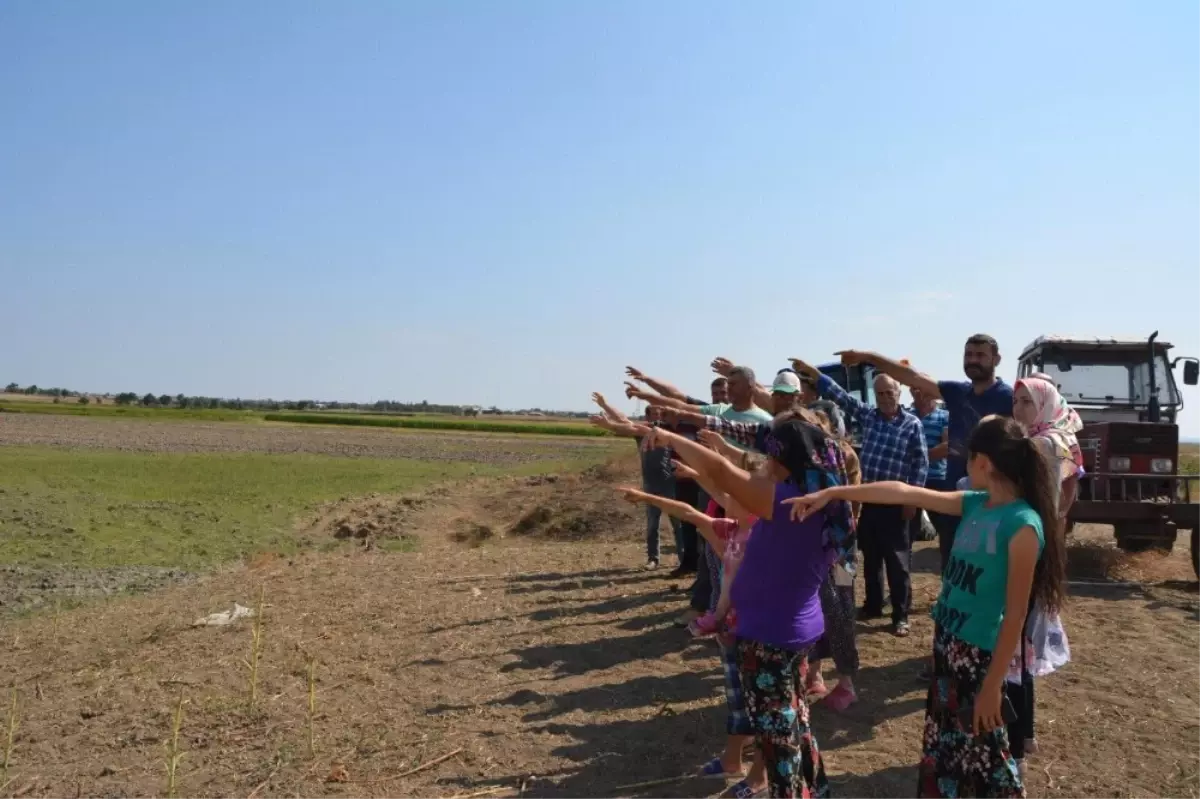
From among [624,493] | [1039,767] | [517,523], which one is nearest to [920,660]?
[1039,767]

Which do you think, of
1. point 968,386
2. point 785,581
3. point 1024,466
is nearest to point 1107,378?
point 968,386

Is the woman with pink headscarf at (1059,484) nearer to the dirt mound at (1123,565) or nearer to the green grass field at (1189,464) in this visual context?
the dirt mound at (1123,565)

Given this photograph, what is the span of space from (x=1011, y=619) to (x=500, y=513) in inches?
688

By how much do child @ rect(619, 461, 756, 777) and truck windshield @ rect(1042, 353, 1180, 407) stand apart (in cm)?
876

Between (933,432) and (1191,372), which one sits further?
(1191,372)

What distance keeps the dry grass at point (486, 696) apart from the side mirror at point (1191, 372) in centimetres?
326

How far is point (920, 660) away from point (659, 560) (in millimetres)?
4665

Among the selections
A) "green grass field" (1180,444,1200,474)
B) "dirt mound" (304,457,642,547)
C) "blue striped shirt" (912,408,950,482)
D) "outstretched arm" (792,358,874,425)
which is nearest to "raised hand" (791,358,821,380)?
"outstretched arm" (792,358,874,425)

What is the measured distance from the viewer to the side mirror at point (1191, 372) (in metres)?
11.1

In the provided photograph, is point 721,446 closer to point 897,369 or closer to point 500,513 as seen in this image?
point 897,369

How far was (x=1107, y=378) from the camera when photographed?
38.1ft

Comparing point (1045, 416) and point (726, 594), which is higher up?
point (1045, 416)

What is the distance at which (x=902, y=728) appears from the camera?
4965 mm

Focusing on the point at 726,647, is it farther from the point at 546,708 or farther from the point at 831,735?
the point at 546,708
